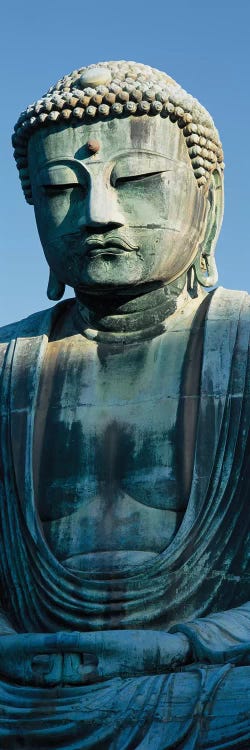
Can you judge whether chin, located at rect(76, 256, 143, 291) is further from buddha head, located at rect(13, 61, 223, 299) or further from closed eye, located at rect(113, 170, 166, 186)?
closed eye, located at rect(113, 170, 166, 186)

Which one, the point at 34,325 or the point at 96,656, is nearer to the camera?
the point at 96,656

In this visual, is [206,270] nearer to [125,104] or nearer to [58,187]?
[58,187]

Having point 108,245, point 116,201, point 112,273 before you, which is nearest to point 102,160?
point 116,201

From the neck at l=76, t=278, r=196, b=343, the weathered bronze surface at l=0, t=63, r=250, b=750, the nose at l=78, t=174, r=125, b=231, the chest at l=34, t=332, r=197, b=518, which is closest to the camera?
the weathered bronze surface at l=0, t=63, r=250, b=750

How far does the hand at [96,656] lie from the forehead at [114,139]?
305cm

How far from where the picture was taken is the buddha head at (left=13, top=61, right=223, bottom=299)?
43.6ft

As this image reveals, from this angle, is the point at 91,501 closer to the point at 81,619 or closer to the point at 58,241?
the point at 81,619

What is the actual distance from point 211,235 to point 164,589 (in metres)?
2.54

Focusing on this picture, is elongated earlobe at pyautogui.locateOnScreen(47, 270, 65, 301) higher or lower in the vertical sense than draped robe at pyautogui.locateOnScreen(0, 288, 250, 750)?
higher

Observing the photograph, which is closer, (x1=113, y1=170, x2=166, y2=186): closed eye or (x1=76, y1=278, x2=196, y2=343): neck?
(x1=113, y1=170, x2=166, y2=186): closed eye

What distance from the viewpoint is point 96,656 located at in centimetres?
1203

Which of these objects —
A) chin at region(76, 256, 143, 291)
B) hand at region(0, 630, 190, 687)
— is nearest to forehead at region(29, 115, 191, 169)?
chin at region(76, 256, 143, 291)

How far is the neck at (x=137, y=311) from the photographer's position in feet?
44.5

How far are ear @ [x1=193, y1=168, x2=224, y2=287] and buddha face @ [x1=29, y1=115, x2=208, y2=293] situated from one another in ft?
0.67
